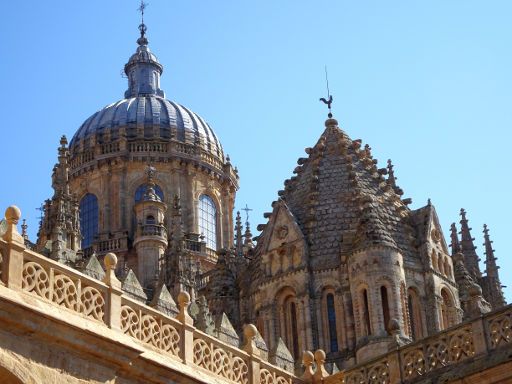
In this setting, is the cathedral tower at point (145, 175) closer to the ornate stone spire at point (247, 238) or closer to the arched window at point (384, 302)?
the ornate stone spire at point (247, 238)

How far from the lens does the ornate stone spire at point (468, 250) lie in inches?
1771

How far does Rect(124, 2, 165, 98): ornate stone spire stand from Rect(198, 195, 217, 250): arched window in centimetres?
720

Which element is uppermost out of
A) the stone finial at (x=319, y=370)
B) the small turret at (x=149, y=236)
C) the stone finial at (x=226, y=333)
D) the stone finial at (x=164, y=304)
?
the small turret at (x=149, y=236)

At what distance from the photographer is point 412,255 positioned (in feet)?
124

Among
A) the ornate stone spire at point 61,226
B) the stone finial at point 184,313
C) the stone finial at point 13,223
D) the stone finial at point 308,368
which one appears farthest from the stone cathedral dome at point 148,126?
the stone finial at point 13,223

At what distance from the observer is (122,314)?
1788 centimetres

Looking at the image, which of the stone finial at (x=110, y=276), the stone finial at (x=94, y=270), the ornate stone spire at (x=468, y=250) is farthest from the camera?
the ornate stone spire at (x=468, y=250)

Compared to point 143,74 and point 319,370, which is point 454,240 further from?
point 319,370

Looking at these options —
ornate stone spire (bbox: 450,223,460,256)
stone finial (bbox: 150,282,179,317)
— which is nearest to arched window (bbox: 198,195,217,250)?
ornate stone spire (bbox: 450,223,460,256)

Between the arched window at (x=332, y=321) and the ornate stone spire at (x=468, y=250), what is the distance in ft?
29.0

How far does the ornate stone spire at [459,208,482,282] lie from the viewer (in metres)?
45.0

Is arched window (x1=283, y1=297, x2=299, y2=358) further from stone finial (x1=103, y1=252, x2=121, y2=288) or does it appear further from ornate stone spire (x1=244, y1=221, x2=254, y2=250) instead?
stone finial (x1=103, y1=252, x2=121, y2=288)

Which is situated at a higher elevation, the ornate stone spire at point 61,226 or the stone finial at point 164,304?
the ornate stone spire at point 61,226

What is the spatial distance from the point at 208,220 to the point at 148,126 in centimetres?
551
